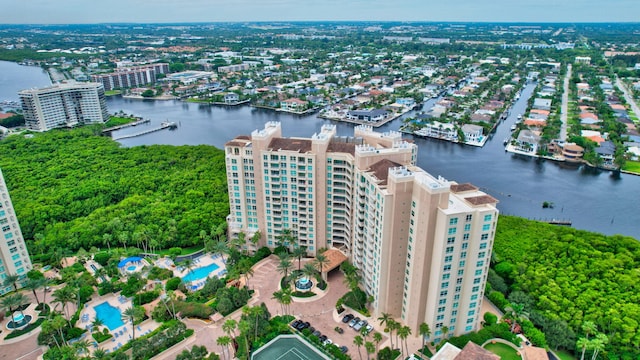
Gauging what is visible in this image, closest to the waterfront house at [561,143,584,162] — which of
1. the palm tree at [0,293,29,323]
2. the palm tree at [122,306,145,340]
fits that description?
the palm tree at [122,306,145,340]

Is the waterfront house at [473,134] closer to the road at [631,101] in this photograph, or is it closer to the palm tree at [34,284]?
the road at [631,101]

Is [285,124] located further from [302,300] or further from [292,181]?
[302,300]

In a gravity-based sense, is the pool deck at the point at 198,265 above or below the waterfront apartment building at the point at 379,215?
below

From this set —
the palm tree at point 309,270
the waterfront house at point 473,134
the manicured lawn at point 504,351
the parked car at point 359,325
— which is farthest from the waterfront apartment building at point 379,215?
the waterfront house at point 473,134

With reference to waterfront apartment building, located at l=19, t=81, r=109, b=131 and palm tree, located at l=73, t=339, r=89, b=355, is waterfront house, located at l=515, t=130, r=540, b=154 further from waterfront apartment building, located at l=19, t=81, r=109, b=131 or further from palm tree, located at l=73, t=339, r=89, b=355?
waterfront apartment building, located at l=19, t=81, r=109, b=131

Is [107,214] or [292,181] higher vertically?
[292,181]

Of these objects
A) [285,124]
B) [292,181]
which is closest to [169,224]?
[292,181]
